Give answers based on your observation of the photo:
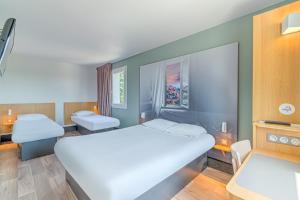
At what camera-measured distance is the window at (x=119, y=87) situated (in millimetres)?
4391

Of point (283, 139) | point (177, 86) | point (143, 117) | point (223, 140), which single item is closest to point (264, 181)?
point (283, 139)

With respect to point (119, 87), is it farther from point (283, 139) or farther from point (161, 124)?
point (283, 139)

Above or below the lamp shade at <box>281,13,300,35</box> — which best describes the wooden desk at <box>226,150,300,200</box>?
below

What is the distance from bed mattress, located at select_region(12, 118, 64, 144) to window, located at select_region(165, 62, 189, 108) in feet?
8.03

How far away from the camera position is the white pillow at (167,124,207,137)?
7.53 feet

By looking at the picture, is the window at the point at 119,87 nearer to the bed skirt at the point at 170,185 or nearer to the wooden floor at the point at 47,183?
the wooden floor at the point at 47,183

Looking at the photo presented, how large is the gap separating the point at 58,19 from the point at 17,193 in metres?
2.37

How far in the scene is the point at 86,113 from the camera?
482 centimetres

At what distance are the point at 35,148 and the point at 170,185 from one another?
273cm

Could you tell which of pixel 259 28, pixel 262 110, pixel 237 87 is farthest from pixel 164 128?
pixel 259 28

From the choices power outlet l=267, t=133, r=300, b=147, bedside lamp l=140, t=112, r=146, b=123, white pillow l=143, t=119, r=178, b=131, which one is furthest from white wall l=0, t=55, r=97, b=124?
power outlet l=267, t=133, r=300, b=147

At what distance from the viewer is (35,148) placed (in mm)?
2852

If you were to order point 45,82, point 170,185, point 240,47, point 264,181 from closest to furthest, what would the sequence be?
point 264,181 < point 170,185 < point 240,47 < point 45,82

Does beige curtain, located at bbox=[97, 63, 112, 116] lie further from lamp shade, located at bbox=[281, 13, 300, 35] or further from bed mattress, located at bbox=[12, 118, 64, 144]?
lamp shade, located at bbox=[281, 13, 300, 35]
